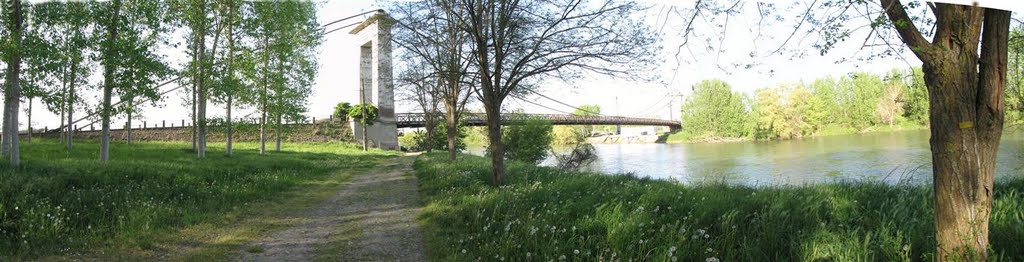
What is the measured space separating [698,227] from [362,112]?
39906 mm

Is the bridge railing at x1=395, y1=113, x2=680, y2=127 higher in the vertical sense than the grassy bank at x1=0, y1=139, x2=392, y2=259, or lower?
higher

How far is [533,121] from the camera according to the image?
103 feet

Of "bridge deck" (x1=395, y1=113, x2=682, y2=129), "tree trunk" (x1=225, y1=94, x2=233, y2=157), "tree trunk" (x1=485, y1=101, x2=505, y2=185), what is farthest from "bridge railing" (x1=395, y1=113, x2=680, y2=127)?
"tree trunk" (x1=485, y1=101, x2=505, y2=185)

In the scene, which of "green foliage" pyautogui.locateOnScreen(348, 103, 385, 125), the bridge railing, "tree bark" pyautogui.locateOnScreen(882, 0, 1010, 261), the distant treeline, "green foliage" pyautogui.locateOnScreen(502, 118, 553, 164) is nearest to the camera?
"tree bark" pyautogui.locateOnScreen(882, 0, 1010, 261)

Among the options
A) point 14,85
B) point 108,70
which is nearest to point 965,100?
point 14,85

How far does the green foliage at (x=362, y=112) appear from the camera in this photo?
1688 inches

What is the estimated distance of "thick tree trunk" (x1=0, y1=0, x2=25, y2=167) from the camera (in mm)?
10164

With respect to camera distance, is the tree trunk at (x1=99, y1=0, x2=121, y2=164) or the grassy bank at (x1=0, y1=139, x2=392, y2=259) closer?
the grassy bank at (x1=0, y1=139, x2=392, y2=259)

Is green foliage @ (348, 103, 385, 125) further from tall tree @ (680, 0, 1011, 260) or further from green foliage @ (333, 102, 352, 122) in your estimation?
tall tree @ (680, 0, 1011, 260)

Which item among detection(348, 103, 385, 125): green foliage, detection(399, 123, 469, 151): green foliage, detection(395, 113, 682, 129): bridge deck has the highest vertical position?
detection(348, 103, 385, 125): green foliage

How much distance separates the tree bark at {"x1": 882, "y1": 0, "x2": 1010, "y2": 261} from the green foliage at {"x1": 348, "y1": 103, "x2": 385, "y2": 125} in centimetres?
4175

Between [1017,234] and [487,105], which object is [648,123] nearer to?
[487,105]

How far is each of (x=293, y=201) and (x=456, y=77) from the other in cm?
582

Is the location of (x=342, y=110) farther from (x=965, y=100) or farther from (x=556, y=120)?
(x=965, y=100)
